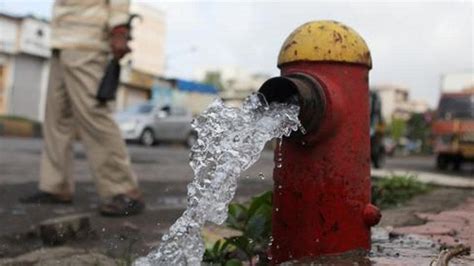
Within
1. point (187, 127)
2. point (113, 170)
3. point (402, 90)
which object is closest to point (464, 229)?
point (113, 170)

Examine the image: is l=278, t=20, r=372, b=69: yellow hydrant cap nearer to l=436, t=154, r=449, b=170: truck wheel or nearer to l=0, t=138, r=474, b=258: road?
l=0, t=138, r=474, b=258: road

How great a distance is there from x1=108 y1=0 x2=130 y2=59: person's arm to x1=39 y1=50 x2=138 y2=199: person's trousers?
0.18 m

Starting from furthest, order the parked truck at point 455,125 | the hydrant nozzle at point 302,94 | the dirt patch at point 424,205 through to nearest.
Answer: the parked truck at point 455,125 < the dirt patch at point 424,205 < the hydrant nozzle at point 302,94

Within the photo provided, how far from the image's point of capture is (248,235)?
2.28m

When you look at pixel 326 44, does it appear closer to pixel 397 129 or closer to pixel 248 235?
pixel 248 235

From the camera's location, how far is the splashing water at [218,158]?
2102 mm

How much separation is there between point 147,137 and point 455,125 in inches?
406

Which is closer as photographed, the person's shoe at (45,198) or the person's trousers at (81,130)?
the person's trousers at (81,130)

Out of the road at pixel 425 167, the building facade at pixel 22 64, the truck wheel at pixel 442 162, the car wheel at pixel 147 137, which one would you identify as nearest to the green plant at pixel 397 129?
the building facade at pixel 22 64

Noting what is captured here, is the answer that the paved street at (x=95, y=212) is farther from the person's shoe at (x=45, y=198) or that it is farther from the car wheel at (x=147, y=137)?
the car wheel at (x=147, y=137)

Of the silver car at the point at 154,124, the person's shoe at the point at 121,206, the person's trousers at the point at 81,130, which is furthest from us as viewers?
the silver car at the point at 154,124

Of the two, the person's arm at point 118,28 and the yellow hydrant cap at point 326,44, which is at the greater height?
the person's arm at point 118,28

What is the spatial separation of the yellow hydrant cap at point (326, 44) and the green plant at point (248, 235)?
1.84ft

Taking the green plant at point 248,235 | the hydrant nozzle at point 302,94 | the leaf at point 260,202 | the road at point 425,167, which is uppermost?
the hydrant nozzle at point 302,94
